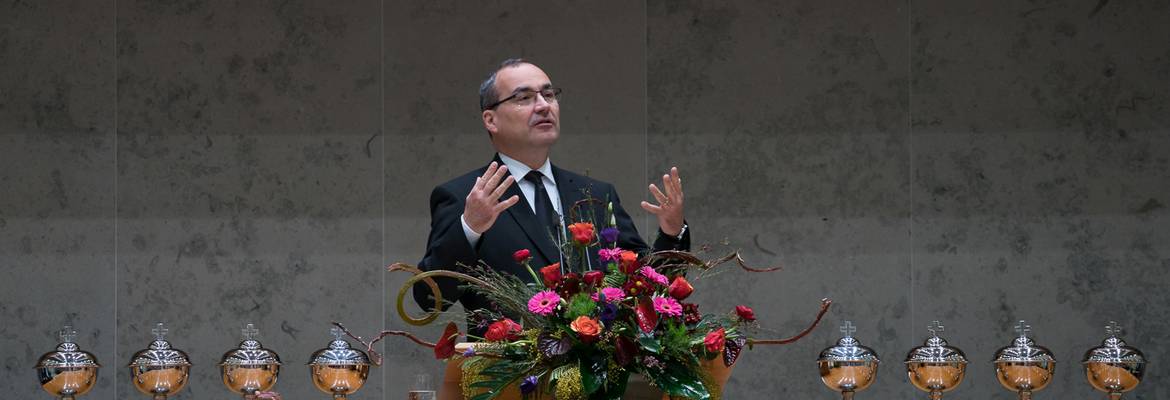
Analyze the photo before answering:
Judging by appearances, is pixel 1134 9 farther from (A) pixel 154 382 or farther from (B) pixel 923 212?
(A) pixel 154 382

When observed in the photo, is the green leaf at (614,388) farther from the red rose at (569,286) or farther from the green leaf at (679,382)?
the red rose at (569,286)

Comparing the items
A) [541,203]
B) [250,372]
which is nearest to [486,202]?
[541,203]

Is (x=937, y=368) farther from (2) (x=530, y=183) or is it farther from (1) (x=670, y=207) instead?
(2) (x=530, y=183)

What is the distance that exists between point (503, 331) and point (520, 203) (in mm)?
1143

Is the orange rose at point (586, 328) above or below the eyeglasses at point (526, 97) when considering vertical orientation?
below

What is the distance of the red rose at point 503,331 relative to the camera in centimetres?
225

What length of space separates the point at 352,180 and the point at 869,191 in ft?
5.38

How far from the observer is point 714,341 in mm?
2229

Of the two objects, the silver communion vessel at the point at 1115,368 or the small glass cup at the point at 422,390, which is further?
the silver communion vessel at the point at 1115,368

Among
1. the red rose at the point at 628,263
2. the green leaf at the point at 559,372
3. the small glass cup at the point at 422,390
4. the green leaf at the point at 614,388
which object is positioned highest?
the red rose at the point at 628,263

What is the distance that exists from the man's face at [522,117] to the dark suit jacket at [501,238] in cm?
8

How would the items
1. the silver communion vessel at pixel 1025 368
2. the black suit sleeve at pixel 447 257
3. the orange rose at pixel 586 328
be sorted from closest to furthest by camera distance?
the orange rose at pixel 586 328 → the black suit sleeve at pixel 447 257 → the silver communion vessel at pixel 1025 368

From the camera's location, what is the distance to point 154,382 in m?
3.40

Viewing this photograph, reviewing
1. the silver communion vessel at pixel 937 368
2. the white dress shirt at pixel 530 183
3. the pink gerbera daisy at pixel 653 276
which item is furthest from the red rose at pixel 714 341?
the silver communion vessel at pixel 937 368
